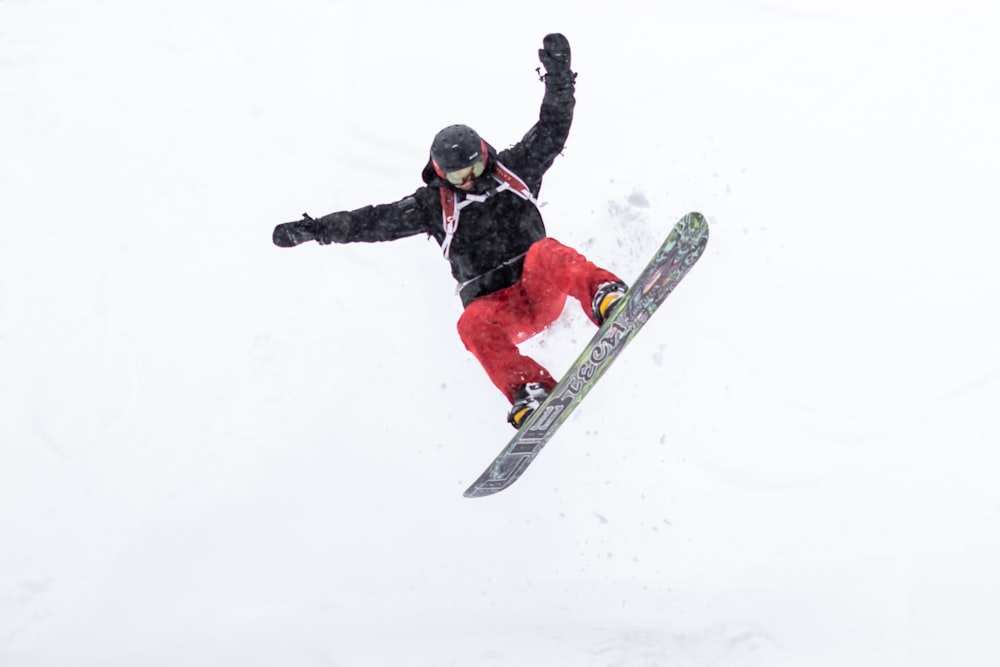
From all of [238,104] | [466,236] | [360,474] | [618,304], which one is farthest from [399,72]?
[618,304]

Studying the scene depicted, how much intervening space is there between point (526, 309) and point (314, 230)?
1304 millimetres

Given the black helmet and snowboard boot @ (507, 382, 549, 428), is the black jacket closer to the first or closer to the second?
the black helmet

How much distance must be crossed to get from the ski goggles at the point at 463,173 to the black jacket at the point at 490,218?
9 centimetres

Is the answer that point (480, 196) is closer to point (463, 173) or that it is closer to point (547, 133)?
point (463, 173)

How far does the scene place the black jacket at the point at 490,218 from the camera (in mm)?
4551

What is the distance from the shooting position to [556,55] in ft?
14.6

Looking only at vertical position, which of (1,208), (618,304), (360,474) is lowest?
(618,304)

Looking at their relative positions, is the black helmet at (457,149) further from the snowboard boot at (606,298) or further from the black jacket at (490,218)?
the snowboard boot at (606,298)

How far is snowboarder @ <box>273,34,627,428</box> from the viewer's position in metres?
4.31

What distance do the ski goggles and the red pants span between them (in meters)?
0.50

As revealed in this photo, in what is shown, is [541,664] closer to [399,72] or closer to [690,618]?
[690,618]

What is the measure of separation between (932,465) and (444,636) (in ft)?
11.8

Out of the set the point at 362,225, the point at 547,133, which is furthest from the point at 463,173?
the point at 362,225

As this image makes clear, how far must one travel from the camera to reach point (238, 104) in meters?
7.01
